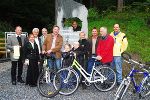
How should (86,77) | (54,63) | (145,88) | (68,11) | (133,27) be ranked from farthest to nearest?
(133,27)
(68,11)
(54,63)
(86,77)
(145,88)

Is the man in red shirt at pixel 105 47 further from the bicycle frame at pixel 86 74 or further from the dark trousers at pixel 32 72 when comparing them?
the dark trousers at pixel 32 72

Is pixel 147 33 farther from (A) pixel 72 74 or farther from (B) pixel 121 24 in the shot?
(A) pixel 72 74

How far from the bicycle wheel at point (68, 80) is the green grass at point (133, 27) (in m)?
5.43

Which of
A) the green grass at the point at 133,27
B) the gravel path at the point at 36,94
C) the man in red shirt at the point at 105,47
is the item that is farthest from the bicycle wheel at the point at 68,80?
the green grass at the point at 133,27

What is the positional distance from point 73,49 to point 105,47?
924mm

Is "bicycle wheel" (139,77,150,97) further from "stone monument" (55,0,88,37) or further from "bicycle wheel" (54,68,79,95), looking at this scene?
"stone monument" (55,0,88,37)

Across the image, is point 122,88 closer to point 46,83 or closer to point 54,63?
point 46,83

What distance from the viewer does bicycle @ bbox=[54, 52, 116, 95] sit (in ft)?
35.6

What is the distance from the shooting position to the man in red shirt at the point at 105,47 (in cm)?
1141

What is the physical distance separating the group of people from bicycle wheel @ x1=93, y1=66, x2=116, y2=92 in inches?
14.1

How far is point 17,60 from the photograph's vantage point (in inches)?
479

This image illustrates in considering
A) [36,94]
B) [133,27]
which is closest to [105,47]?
[36,94]

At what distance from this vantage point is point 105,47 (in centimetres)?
1142

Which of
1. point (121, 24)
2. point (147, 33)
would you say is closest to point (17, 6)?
point (121, 24)
